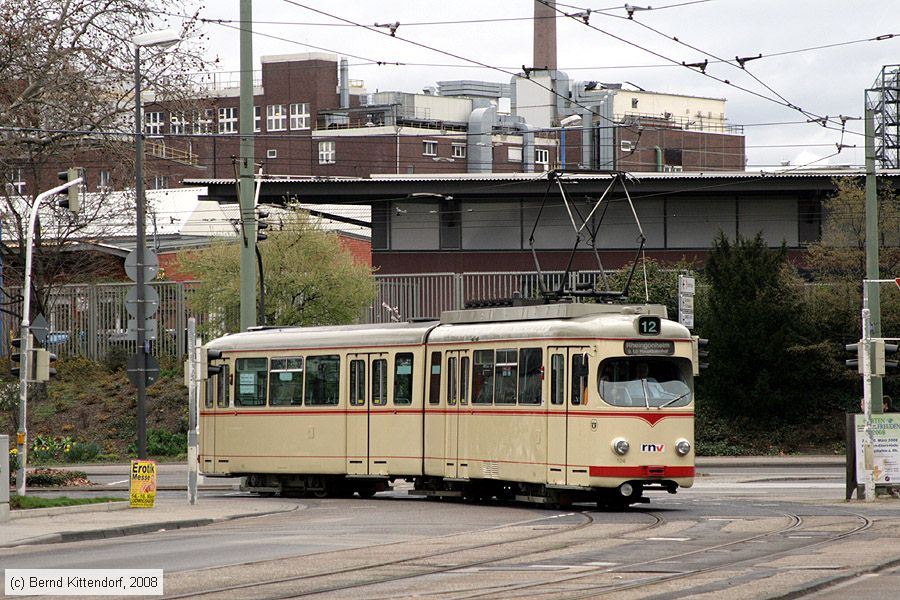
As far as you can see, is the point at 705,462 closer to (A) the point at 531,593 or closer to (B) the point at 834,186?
(B) the point at 834,186

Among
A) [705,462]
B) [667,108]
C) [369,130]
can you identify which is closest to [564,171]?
[705,462]

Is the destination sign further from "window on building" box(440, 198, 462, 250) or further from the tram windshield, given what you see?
"window on building" box(440, 198, 462, 250)

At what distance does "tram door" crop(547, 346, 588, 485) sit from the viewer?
23406 millimetres

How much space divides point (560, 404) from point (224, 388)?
9.11 m

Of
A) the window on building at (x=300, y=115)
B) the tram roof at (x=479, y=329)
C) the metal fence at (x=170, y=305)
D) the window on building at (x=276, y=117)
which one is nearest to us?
the tram roof at (x=479, y=329)

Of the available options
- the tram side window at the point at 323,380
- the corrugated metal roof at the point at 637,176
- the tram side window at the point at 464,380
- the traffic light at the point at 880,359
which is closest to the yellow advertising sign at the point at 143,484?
the tram side window at the point at 323,380

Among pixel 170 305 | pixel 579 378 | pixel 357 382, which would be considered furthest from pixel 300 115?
pixel 579 378

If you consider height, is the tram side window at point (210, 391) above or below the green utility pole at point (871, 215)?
below

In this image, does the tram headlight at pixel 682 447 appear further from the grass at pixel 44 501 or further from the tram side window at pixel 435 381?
the grass at pixel 44 501

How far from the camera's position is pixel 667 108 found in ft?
378

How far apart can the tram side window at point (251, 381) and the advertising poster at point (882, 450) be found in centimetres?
1121

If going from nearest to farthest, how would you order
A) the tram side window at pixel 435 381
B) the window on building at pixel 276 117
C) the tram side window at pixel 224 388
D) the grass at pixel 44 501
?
1. the grass at pixel 44 501
2. the tram side window at pixel 435 381
3. the tram side window at pixel 224 388
4. the window on building at pixel 276 117

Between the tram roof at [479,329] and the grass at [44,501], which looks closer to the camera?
the tram roof at [479,329]

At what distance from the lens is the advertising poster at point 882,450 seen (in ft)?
87.5
